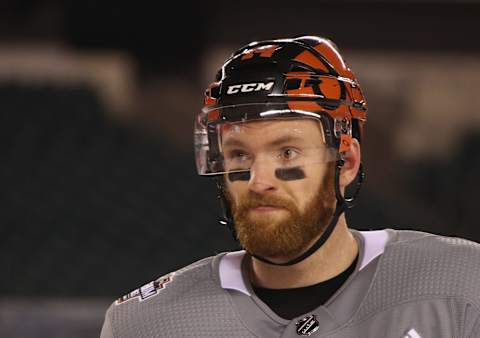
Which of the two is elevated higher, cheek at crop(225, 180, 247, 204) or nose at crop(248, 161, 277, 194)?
nose at crop(248, 161, 277, 194)

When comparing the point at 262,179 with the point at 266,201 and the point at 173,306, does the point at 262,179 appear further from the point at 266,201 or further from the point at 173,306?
the point at 173,306

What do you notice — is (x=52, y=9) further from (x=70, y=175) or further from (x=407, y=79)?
(x=407, y=79)

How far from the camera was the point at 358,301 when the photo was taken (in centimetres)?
155

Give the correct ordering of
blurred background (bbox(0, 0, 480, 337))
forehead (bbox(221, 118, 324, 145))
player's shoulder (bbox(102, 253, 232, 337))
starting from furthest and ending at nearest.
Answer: blurred background (bbox(0, 0, 480, 337)), player's shoulder (bbox(102, 253, 232, 337)), forehead (bbox(221, 118, 324, 145))

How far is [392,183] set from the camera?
15.5 feet

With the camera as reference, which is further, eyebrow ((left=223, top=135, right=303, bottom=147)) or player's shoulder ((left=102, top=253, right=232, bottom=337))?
player's shoulder ((left=102, top=253, right=232, bottom=337))

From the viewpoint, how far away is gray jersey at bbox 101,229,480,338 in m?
1.48

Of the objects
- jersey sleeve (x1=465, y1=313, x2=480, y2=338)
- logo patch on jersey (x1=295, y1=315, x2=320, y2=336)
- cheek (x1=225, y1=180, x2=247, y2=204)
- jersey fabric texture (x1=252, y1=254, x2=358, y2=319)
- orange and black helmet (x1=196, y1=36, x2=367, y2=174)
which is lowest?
logo patch on jersey (x1=295, y1=315, x2=320, y2=336)

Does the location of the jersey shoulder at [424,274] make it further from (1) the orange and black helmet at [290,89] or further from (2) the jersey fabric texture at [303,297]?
(1) the orange and black helmet at [290,89]

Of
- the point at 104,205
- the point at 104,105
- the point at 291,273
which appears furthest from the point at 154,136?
the point at 291,273

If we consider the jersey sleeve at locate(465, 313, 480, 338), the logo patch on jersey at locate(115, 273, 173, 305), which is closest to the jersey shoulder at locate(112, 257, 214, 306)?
the logo patch on jersey at locate(115, 273, 173, 305)

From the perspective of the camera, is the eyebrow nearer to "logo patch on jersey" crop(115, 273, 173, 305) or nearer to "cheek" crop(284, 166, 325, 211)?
"cheek" crop(284, 166, 325, 211)

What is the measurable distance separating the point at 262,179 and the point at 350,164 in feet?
0.71

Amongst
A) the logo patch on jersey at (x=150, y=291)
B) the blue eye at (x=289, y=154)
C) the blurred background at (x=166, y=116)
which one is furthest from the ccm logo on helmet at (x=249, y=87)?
the blurred background at (x=166, y=116)
